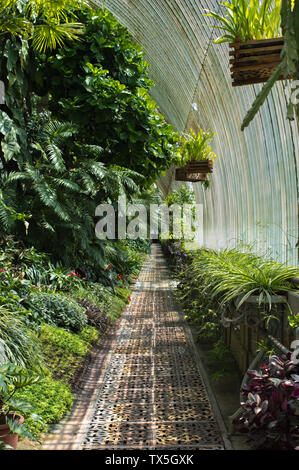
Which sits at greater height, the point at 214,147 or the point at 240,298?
the point at 214,147

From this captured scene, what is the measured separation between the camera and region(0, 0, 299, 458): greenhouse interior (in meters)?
2.96

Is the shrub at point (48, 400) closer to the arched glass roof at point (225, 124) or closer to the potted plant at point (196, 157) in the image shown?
the arched glass roof at point (225, 124)

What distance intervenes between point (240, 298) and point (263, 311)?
0.20 m

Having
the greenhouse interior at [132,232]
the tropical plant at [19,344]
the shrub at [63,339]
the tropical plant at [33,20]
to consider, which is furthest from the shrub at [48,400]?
the tropical plant at [33,20]

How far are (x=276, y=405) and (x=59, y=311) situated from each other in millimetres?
3249

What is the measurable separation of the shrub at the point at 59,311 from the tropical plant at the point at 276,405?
284cm

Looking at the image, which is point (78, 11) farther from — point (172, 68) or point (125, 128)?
point (172, 68)

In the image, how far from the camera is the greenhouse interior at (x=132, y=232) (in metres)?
2.96

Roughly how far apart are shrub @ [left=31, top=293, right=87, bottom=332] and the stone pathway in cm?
45

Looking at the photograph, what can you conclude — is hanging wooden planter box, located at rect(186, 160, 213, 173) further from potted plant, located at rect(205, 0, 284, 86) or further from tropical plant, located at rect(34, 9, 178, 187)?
potted plant, located at rect(205, 0, 284, 86)

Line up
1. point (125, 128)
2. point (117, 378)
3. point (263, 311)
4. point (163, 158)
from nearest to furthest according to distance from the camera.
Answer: point (263, 311) < point (117, 378) < point (125, 128) < point (163, 158)
